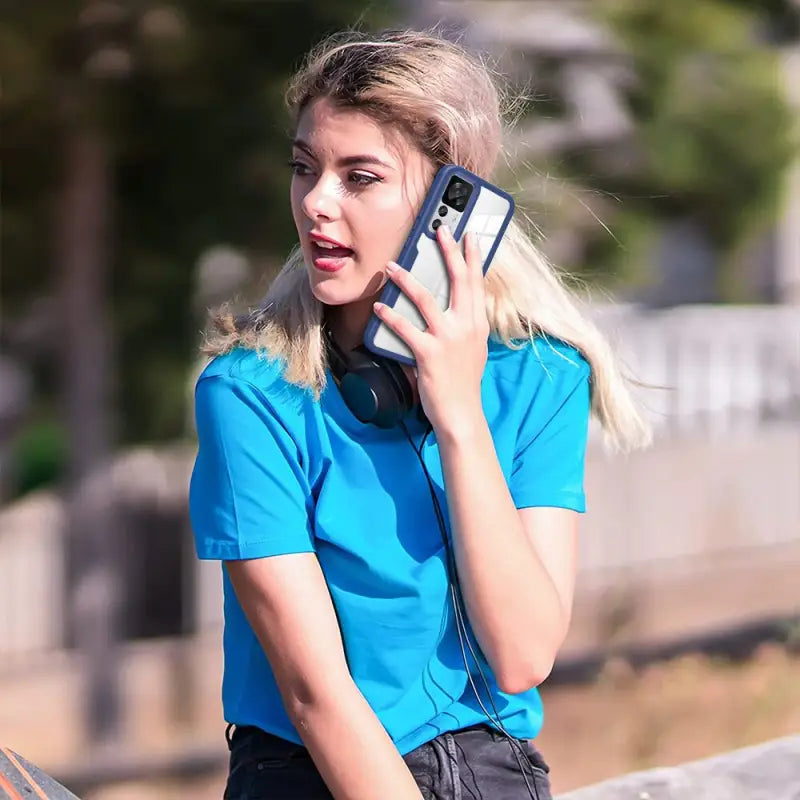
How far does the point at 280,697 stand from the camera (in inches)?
57.0

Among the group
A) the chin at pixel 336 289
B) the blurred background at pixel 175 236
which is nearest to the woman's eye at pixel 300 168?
the chin at pixel 336 289

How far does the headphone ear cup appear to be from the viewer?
1440 millimetres

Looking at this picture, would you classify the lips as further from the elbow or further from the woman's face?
the elbow

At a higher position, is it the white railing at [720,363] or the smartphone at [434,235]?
the white railing at [720,363]

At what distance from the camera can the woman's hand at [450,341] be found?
1410 mm

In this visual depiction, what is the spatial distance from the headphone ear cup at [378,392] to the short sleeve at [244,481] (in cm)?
8

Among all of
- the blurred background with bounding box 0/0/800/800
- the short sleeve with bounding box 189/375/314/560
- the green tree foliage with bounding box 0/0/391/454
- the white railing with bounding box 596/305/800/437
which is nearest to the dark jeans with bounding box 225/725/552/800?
the short sleeve with bounding box 189/375/314/560

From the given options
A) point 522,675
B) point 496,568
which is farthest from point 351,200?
point 522,675

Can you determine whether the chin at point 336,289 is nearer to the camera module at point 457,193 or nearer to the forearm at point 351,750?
the camera module at point 457,193

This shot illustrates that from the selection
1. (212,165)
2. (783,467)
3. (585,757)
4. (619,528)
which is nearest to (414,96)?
(585,757)

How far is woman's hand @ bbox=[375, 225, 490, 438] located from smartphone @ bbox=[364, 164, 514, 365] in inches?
0.4

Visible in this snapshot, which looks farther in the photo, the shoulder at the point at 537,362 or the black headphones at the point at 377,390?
the shoulder at the point at 537,362

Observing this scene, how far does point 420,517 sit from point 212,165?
16.6ft

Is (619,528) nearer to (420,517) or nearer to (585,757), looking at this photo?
(585,757)
